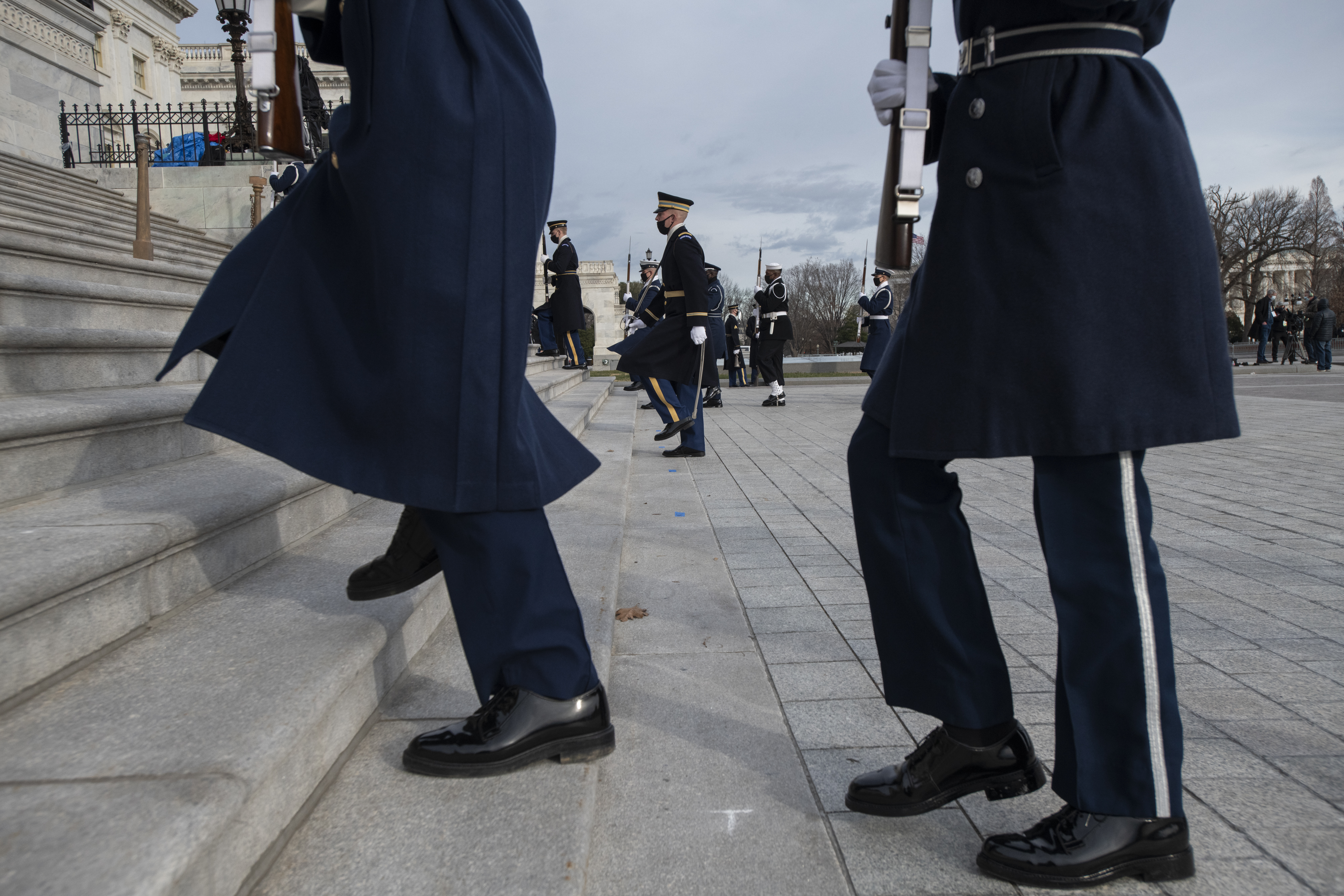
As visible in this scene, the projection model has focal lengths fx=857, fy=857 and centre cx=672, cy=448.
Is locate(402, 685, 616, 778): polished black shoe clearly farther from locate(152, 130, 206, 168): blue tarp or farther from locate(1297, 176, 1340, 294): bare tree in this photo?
locate(1297, 176, 1340, 294): bare tree

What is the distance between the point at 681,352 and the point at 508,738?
607 cm

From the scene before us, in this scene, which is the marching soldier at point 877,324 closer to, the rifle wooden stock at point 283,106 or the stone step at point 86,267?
the stone step at point 86,267

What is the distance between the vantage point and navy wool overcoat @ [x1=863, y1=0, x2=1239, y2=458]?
1484mm

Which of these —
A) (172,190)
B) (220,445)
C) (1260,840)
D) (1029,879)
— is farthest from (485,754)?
(172,190)

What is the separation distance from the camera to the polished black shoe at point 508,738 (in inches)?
71.3

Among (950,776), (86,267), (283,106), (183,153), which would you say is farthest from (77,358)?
(183,153)

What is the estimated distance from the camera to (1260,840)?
1708 mm

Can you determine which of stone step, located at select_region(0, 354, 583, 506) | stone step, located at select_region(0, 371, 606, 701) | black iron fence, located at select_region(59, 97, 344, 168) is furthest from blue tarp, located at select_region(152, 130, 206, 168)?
stone step, located at select_region(0, 371, 606, 701)

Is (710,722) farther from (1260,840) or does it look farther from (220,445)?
(220,445)

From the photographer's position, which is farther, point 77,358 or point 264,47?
point 77,358

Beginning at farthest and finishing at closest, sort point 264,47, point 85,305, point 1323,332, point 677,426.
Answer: point 1323,332, point 677,426, point 85,305, point 264,47

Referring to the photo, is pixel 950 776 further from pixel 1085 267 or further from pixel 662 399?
pixel 662 399

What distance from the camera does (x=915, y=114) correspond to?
1614 millimetres

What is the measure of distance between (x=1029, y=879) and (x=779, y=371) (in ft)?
46.6
